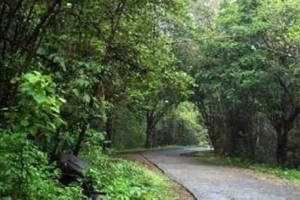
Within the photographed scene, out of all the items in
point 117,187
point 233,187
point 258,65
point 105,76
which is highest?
point 258,65

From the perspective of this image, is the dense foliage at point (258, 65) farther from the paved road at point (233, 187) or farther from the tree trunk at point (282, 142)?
the paved road at point (233, 187)

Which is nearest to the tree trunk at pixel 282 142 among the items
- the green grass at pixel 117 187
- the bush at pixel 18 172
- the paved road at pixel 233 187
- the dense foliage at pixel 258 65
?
the dense foliage at pixel 258 65

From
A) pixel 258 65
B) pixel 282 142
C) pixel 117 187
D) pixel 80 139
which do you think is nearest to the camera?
pixel 117 187

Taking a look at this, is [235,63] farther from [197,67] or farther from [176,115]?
[176,115]

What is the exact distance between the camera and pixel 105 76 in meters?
9.37

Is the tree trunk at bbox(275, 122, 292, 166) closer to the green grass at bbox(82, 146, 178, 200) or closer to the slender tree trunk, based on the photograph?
the green grass at bbox(82, 146, 178, 200)

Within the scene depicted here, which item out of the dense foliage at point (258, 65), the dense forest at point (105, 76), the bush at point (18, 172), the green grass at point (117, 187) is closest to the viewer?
the bush at point (18, 172)

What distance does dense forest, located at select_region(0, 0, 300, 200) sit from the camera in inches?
236

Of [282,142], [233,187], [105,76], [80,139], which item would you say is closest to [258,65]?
[282,142]

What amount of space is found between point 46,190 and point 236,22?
18.5 m

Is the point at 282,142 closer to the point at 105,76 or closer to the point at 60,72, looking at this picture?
the point at 105,76

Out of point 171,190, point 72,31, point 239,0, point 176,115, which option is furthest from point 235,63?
point 176,115

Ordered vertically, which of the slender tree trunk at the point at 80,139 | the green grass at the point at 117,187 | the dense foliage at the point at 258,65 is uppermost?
the dense foliage at the point at 258,65

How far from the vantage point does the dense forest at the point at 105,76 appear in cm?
599
